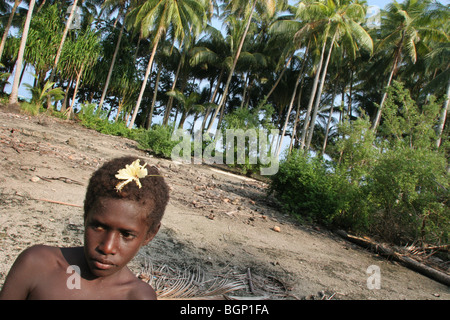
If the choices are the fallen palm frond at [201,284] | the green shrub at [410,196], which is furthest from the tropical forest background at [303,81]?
the fallen palm frond at [201,284]

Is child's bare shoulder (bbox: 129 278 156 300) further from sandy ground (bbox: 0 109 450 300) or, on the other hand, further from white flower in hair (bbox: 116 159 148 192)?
sandy ground (bbox: 0 109 450 300)

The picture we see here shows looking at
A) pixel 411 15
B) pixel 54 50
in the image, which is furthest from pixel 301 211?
pixel 411 15

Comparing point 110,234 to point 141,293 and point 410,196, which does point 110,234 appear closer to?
point 141,293

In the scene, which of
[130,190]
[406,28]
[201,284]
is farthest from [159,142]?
[406,28]

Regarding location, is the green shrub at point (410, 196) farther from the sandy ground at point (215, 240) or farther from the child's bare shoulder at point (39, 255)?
the child's bare shoulder at point (39, 255)

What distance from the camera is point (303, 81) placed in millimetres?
27469

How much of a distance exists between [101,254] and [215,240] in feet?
9.85

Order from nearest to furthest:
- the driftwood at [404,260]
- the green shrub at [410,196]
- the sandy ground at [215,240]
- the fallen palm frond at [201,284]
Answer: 1. the fallen palm frond at [201,284]
2. the sandy ground at [215,240]
3. the driftwood at [404,260]
4. the green shrub at [410,196]

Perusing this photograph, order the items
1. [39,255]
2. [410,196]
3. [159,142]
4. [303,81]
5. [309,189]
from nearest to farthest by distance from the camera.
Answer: [39,255]
[410,196]
[309,189]
[159,142]
[303,81]

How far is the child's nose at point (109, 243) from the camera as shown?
3.78ft

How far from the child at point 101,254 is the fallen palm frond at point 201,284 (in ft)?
3.53

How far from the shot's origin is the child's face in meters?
1.16

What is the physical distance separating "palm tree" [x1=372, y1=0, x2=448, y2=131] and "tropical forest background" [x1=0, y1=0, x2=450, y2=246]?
11 centimetres
